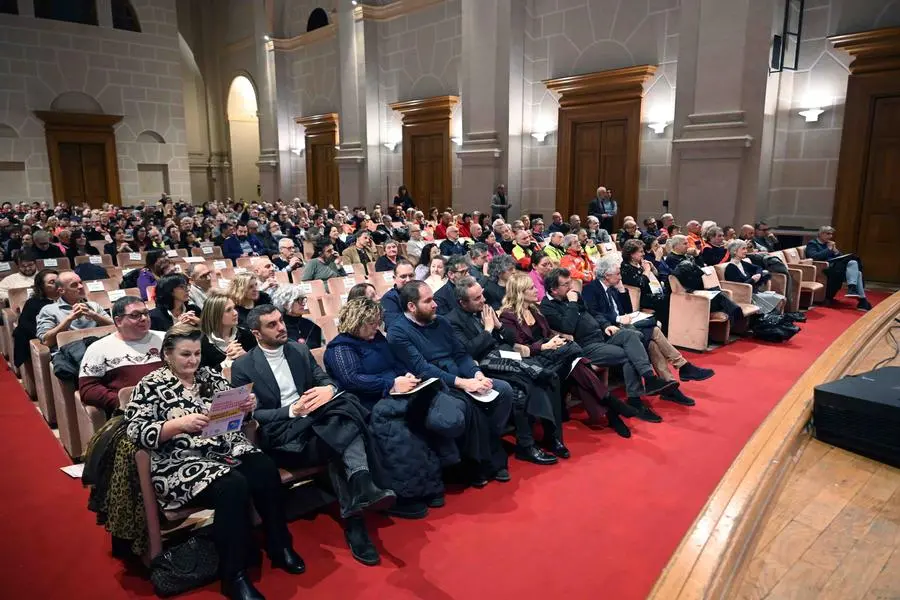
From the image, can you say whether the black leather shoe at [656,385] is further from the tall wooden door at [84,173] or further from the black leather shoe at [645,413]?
the tall wooden door at [84,173]

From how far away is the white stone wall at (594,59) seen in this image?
427 inches

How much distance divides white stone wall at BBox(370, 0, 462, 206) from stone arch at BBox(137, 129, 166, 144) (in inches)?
282

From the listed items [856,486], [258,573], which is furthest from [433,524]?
[856,486]

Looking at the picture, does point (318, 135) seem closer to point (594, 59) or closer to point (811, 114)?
point (594, 59)

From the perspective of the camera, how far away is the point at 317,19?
18156 mm

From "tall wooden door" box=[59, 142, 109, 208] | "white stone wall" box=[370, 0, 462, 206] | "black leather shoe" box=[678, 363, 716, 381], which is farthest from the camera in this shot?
"tall wooden door" box=[59, 142, 109, 208]

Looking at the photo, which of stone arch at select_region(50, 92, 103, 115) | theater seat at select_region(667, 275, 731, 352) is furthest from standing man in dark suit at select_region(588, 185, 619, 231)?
stone arch at select_region(50, 92, 103, 115)

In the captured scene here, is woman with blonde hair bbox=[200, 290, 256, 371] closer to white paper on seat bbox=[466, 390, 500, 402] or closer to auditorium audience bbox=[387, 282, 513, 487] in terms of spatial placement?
auditorium audience bbox=[387, 282, 513, 487]

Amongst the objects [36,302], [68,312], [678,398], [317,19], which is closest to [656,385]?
[678,398]

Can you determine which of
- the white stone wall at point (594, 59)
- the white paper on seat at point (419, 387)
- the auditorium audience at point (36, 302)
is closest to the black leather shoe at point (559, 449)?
the white paper on seat at point (419, 387)

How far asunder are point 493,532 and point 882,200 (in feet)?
30.2

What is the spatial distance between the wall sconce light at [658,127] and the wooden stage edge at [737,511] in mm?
8759

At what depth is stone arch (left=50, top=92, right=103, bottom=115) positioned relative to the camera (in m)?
16.8

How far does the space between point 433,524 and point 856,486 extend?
6.26ft
